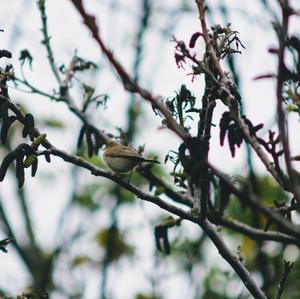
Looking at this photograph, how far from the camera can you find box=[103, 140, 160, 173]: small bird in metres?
4.59

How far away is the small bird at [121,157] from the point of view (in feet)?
15.1

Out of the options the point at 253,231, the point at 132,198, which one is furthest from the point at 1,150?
the point at 253,231

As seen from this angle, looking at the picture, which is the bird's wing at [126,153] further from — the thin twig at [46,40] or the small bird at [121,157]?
the thin twig at [46,40]

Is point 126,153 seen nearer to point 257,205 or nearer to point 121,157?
point 121,157

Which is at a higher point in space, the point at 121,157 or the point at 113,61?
the point at 121,157

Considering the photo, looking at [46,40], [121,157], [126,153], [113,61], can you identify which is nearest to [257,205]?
[113,61]

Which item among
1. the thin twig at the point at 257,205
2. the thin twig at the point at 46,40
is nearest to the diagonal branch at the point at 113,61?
the thin twig at the point at 257,205

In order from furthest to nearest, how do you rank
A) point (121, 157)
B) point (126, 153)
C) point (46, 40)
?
point (121, 157)
point (126, 153)
point (46, 40)

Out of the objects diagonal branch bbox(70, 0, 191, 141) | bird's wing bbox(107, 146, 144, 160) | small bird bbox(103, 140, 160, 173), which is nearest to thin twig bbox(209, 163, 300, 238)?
diagonal branch bbox(70, 0, 191, 141)

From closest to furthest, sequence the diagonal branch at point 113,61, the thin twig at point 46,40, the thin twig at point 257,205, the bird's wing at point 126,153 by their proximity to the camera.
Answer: the diagonal branch at point 113,61 → the thin twig at point 257,205 → the thin twig at point 46,40 → the bird's wing at point 126,153

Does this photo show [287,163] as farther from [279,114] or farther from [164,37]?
[164,37]

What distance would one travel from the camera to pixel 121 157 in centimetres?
487

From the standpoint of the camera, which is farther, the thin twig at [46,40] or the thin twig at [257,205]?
the thin twig at [46,40]

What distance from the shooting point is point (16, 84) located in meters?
3.88
